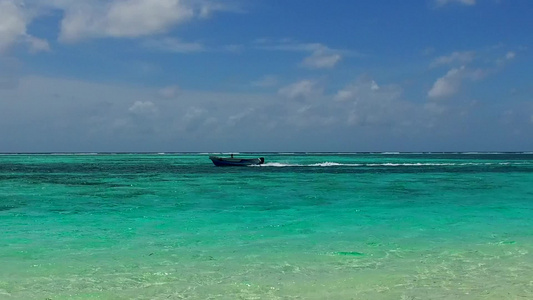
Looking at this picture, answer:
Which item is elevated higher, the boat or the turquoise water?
the boat

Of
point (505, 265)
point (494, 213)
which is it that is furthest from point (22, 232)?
point (494, 213)

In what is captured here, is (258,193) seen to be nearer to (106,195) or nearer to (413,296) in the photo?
(106,195)

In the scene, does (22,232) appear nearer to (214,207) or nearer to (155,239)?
(155,239)

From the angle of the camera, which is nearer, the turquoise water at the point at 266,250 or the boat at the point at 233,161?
the turquoise water at the point at 266,250

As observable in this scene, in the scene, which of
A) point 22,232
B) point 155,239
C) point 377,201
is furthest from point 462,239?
point 22,232

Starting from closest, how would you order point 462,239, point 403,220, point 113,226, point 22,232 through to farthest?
point 462,239 → point 22,232 → point 113,226 → point 403,220

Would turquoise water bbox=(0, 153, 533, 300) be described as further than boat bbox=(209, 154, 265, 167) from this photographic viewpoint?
No

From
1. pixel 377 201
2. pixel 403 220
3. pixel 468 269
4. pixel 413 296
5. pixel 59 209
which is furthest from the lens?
pixel 377 201

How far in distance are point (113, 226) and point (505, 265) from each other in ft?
37.7

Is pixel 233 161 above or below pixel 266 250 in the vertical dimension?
above

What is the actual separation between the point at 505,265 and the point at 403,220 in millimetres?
7128

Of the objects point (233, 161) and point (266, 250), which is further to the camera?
point (233, 161)

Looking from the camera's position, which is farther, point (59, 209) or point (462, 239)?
point (59, 209)

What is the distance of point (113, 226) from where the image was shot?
54.0 ft
